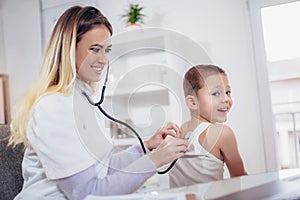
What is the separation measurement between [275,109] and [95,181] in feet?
1.65

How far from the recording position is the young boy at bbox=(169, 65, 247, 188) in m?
1.12

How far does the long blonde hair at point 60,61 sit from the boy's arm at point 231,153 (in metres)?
0.44

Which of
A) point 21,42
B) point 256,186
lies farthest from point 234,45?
point 21,42

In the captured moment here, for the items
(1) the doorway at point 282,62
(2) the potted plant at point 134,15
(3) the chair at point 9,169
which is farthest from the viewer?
(3) the chair at point 9,169

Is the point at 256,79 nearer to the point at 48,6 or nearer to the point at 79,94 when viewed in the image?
the point at 79,94

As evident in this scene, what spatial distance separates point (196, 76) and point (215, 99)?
0.25 ft

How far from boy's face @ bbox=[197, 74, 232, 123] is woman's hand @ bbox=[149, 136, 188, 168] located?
0.29ft

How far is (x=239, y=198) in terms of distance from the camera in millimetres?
1116

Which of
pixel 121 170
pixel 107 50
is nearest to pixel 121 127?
pixel 121 170

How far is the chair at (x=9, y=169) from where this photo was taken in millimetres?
1396

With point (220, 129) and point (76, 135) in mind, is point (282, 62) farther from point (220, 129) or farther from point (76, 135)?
point (76, 135)

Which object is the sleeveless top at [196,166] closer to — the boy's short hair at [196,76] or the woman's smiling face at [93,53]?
the boy's short hair at [196,76]

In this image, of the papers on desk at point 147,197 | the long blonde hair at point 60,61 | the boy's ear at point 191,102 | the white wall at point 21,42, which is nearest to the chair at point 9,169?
the long blonde hair at point 60,61

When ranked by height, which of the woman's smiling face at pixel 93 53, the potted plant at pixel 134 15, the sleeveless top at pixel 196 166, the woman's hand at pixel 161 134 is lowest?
→ the sleeveless top at pixel 196 166
